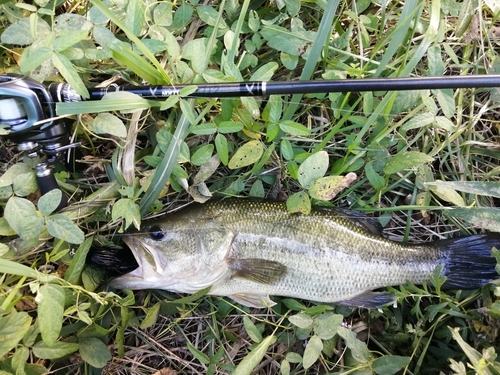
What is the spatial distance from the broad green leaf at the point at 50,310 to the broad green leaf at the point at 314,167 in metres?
1.21

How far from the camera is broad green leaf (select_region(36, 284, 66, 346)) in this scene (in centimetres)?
166

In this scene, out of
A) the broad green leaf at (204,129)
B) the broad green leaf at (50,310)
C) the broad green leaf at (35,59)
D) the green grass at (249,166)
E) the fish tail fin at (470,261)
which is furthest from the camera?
the fish tail fin at (470,261)

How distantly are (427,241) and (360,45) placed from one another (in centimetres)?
118

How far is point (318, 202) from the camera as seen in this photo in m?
2.26

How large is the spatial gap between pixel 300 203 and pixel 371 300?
0.67 metres

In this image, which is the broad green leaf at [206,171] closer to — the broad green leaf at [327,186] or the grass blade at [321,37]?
the broad green leaf at [327,186]

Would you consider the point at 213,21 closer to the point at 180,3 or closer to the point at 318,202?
the point at 180,3

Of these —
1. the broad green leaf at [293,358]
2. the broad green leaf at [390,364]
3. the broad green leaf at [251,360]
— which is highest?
the broad green leaf at [251,360]

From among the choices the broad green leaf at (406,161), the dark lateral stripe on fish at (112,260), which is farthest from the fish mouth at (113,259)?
the broad green leaf at (406,161)

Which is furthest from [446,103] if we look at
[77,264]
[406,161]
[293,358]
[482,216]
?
[77,264]

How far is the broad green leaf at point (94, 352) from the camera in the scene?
2.04 meters

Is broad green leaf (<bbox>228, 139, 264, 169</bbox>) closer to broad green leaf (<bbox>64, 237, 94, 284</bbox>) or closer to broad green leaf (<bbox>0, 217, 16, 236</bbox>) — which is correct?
broad green leaf (<bbox>64, 237, 94, 284</bbox>)

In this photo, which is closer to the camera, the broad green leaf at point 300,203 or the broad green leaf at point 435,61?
the broad green leaf at point 435,61

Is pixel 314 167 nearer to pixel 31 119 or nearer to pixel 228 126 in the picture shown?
pixel 228 126
